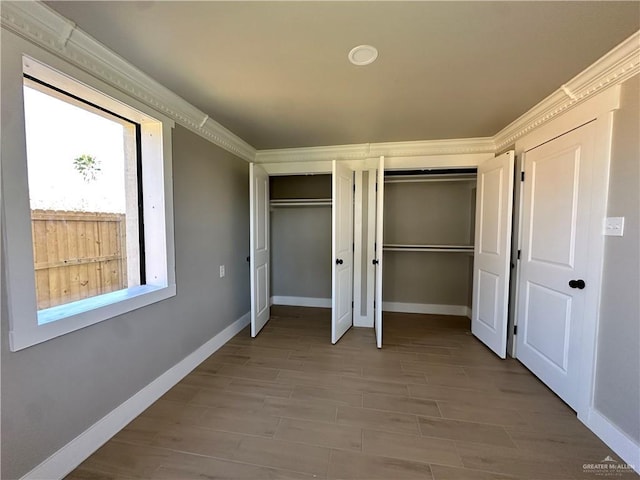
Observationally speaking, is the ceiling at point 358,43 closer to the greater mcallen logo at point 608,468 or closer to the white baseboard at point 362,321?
the greater mcallen logo at point 608,468

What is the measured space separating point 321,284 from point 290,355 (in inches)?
68.5

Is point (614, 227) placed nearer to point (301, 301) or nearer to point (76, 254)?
point (76, 254)

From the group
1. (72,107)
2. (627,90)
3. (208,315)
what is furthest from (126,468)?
(627,90)

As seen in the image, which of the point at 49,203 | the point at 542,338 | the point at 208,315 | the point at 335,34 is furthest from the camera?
the point at 208,315

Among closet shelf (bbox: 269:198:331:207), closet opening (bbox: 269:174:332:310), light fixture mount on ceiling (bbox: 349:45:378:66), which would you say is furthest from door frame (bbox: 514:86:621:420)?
closet opening (bbox: 269:174:332:310)

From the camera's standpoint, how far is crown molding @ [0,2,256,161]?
3.95 feet

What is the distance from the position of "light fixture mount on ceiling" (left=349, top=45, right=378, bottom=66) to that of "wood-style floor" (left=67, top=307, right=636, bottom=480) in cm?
231

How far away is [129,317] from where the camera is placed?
5.97 feet

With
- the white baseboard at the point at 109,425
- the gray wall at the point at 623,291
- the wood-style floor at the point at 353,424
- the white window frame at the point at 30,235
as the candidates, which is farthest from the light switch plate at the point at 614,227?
the white baseboard at the point at 109,425

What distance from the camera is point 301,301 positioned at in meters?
4.46

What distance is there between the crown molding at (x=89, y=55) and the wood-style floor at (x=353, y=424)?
86.7 inches

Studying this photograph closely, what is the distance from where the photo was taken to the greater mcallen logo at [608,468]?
1438 millimetres

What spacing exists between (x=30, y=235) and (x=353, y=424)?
6.87ft

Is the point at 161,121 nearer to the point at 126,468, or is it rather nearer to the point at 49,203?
the point at 49,203
